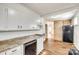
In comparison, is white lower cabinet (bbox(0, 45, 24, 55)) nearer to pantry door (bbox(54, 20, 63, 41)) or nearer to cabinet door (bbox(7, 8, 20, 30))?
cabinet door (bbox(7, 8, 20, 30))

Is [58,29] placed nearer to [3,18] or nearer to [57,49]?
[57,49]

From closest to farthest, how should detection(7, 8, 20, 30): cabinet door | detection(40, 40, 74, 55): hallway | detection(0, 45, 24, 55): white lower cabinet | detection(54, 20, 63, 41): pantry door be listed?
detection(0, 45, 24, 55): white lower cabinet, detection(40, 40, 74, 55): hallway, detection(7, 8, 20, 30): cabinet door, detection(54, 20, 63, 41): pantry door

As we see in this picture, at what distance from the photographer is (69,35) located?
311cm

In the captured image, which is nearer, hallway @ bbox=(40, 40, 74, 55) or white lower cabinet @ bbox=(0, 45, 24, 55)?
white lower cabinet @ bbox=(0, 45, 24, 55)

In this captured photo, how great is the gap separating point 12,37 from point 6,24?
68 cm

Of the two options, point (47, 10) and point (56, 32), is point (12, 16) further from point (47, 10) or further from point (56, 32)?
point (56, 32)

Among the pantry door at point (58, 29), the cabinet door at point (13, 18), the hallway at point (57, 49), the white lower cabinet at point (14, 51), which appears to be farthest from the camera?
the pantry door at point (58, 29)

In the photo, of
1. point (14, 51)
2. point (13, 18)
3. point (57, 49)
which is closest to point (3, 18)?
point (13, 18)

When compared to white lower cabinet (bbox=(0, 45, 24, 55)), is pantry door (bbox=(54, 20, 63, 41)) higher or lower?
higher

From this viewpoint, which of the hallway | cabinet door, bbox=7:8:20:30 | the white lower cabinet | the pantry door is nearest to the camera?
the white lower cabinet

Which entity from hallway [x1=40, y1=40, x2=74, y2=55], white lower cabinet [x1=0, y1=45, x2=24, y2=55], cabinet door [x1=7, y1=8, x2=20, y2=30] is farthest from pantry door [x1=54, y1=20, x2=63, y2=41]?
white lower cabinet [x1=0, y1=45, x2=24, y2=55]

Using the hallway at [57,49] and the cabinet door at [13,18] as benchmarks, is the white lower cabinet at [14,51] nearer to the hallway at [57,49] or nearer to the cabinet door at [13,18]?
the hallway at [57,49]

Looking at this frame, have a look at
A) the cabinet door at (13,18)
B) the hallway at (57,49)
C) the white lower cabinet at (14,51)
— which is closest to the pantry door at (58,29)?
the hallway at (57,49)
